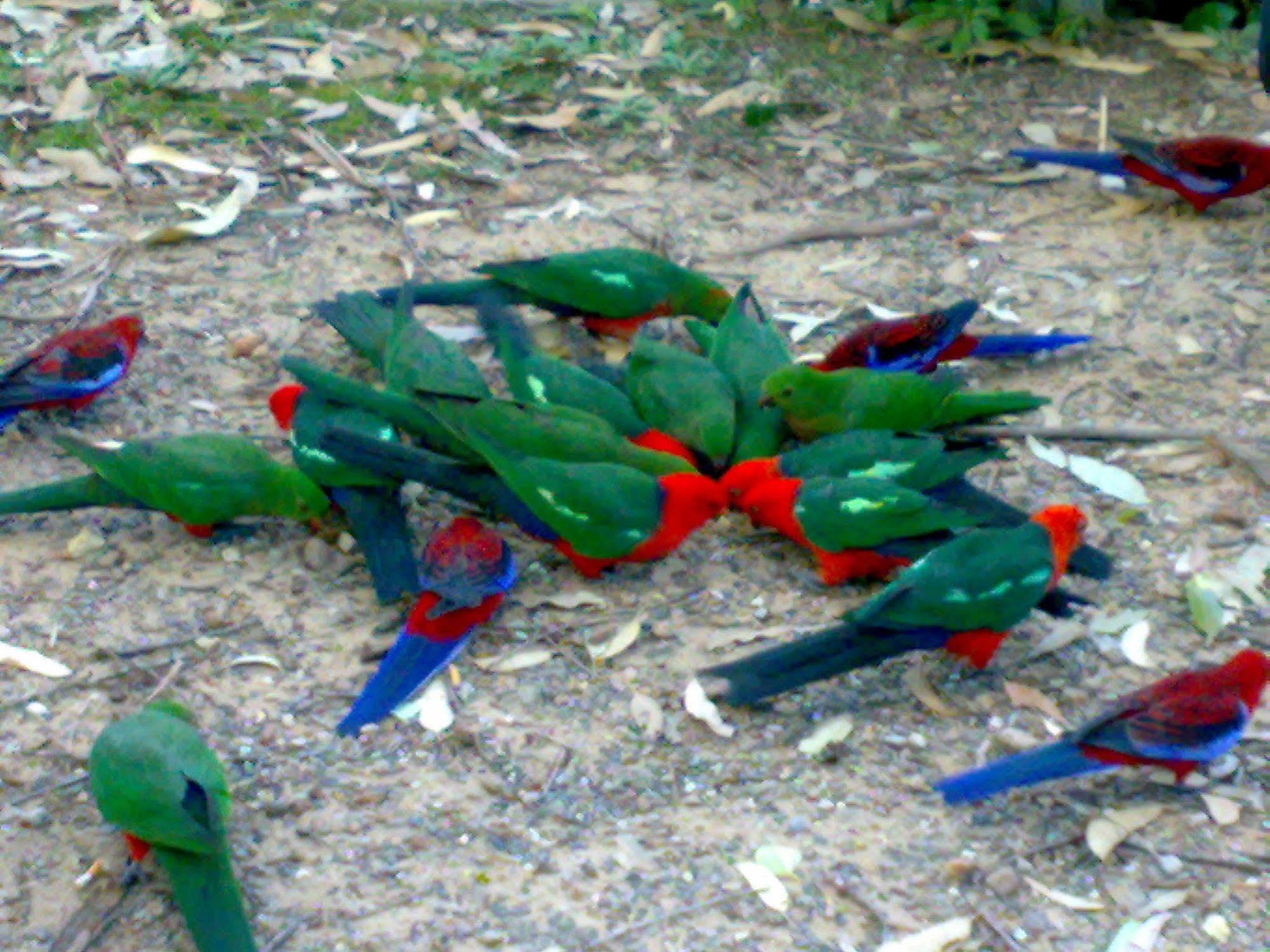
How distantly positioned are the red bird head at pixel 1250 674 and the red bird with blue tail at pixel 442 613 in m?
1.58

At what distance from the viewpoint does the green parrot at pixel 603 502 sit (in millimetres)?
3787

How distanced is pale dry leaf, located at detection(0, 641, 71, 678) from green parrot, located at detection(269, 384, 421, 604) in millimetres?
719

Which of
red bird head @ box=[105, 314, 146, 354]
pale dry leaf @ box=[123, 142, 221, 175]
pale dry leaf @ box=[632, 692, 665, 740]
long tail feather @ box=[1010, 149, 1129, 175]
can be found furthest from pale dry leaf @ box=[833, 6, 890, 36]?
pale dry leaf @ box=[632, 692, 665, 740]

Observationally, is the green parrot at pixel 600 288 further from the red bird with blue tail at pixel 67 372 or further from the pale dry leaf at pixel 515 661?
the pale dry leaf at pixel 515 661

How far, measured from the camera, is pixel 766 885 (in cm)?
306

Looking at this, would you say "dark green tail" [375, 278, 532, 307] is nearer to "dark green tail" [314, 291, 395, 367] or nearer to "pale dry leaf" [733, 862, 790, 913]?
"dark green tail" [314, 291, 395, 367]

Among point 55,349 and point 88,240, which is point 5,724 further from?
point 88,240

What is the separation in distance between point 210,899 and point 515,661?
100cm

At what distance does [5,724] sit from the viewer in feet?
11.2

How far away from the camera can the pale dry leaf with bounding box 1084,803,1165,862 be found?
124 inches

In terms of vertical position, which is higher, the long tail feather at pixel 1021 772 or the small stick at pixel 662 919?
the long tail feather at pixel 1021 772

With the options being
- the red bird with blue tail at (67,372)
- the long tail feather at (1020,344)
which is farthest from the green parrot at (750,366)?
the red bird with blue tail at (67,372)

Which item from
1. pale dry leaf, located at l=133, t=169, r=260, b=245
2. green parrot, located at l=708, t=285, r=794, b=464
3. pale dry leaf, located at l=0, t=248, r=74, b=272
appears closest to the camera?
green parrot, located at l=708, t=285, r=794, b=464

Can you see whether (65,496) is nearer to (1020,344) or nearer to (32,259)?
(32,259)
